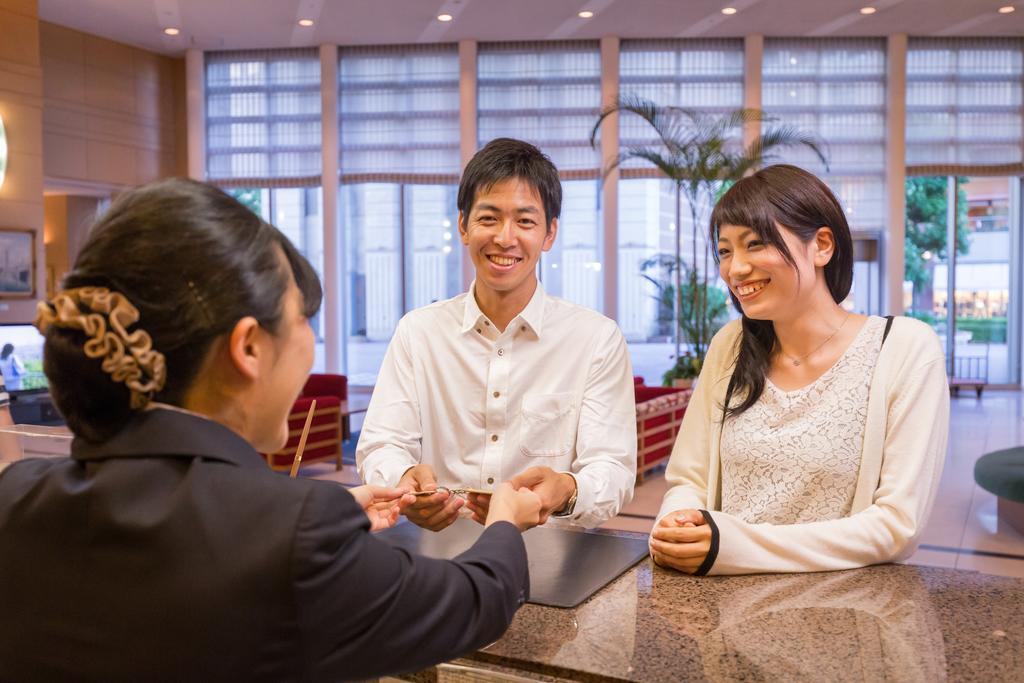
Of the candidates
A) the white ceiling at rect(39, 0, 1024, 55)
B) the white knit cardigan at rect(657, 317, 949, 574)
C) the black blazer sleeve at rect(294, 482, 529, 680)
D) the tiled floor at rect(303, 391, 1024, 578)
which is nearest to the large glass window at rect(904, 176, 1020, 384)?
the white ceiling at rect(39, 0, 1024, 55)

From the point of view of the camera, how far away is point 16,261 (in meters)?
10.3

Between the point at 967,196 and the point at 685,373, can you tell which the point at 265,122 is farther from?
the point at 967,196

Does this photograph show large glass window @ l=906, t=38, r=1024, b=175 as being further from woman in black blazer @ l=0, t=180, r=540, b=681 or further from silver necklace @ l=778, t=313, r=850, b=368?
woman in black blazer @ l=0, t=180, r=540, b=681

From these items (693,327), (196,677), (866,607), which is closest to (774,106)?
(693,327)

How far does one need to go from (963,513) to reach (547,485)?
5.38 meters

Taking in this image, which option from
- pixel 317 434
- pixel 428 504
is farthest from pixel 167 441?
pixel 317 434

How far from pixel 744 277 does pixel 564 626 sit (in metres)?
0.92

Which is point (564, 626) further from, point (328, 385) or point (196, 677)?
point (328, 385)

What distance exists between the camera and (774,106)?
12.3 meters

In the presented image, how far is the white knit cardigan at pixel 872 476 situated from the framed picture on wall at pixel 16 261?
10.0 m

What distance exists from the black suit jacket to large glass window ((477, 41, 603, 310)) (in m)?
11.7

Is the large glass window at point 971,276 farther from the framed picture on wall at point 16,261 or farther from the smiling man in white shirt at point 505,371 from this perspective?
the smiling man in white shirt at point 505,371

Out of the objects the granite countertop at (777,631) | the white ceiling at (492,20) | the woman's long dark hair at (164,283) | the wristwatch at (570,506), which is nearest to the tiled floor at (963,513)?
the wristwatch at (570,506)

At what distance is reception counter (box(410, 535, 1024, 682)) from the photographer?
1290 millimetres
